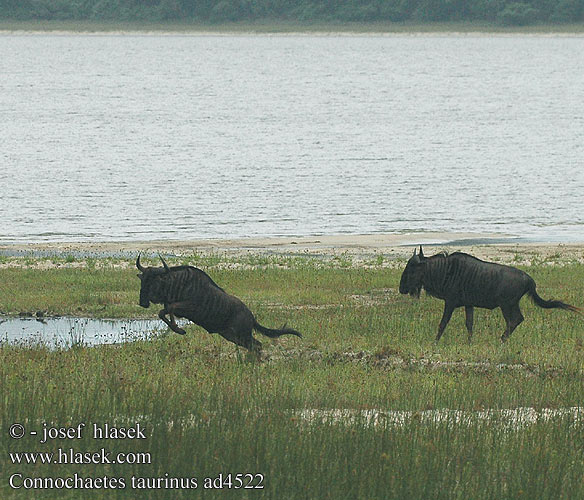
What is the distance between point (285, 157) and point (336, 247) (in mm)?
41126

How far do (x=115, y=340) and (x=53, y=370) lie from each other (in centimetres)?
537

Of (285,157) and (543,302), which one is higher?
(543,302)

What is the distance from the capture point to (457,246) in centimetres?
3672

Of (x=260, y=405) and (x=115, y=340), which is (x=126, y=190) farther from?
(x=260, y=405)

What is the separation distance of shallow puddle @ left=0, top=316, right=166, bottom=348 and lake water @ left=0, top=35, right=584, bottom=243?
17691 millimetres

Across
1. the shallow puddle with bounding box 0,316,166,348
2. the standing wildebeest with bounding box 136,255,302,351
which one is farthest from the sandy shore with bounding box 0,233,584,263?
the standing wildebeest with bounding box 136,255,302,351

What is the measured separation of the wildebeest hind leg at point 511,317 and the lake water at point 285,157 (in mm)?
22649

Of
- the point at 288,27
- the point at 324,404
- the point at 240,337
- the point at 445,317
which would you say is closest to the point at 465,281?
the point at 445,317

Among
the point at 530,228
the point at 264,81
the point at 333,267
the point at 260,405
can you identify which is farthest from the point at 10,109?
the point at 260,405

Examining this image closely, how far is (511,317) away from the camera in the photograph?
58.3 feet

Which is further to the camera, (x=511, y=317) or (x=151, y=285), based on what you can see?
(x=511, y=317)

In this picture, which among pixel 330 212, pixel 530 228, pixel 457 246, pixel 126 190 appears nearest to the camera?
pixel 457 246

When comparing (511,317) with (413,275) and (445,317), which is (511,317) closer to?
(445,317)

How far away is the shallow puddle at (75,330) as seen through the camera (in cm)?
1880
